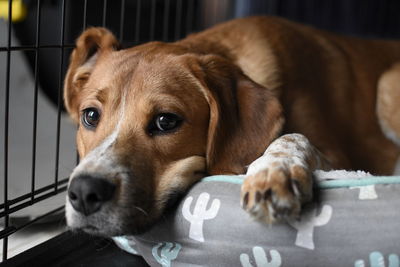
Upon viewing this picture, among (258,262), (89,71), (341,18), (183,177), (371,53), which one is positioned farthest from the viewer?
(341,18)

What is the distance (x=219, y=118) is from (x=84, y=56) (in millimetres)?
655

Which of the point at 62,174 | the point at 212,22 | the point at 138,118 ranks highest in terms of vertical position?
the point at 138,118

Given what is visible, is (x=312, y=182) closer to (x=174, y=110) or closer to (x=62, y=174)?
(x=174, y=110)

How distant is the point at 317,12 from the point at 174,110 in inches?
104

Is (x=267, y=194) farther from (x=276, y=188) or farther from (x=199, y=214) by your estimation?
(x=199, y=214)

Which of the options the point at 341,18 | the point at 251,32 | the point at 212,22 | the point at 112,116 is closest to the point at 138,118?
the point at 112,116

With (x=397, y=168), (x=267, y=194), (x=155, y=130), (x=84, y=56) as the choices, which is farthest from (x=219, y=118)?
(x=397, y=168)

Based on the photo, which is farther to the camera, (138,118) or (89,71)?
(89,71)

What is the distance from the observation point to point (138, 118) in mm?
1515

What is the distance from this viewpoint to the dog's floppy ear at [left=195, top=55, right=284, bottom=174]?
1.59 m

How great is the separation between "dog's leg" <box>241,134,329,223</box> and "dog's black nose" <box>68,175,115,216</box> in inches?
12.9

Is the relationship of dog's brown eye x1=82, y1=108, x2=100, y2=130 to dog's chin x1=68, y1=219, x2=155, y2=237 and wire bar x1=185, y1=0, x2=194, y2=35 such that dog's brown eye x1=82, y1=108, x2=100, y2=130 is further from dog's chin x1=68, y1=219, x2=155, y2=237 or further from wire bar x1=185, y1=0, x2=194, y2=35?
wire bar x1=185, y1=0, x2=194, y2=35

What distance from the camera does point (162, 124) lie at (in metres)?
1.53

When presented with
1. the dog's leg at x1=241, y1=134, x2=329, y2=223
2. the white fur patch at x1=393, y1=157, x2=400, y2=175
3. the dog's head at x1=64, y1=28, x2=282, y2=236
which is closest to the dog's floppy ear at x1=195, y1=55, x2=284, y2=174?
the dog's head at x1=64, y1=28, x2=282, y2=236
